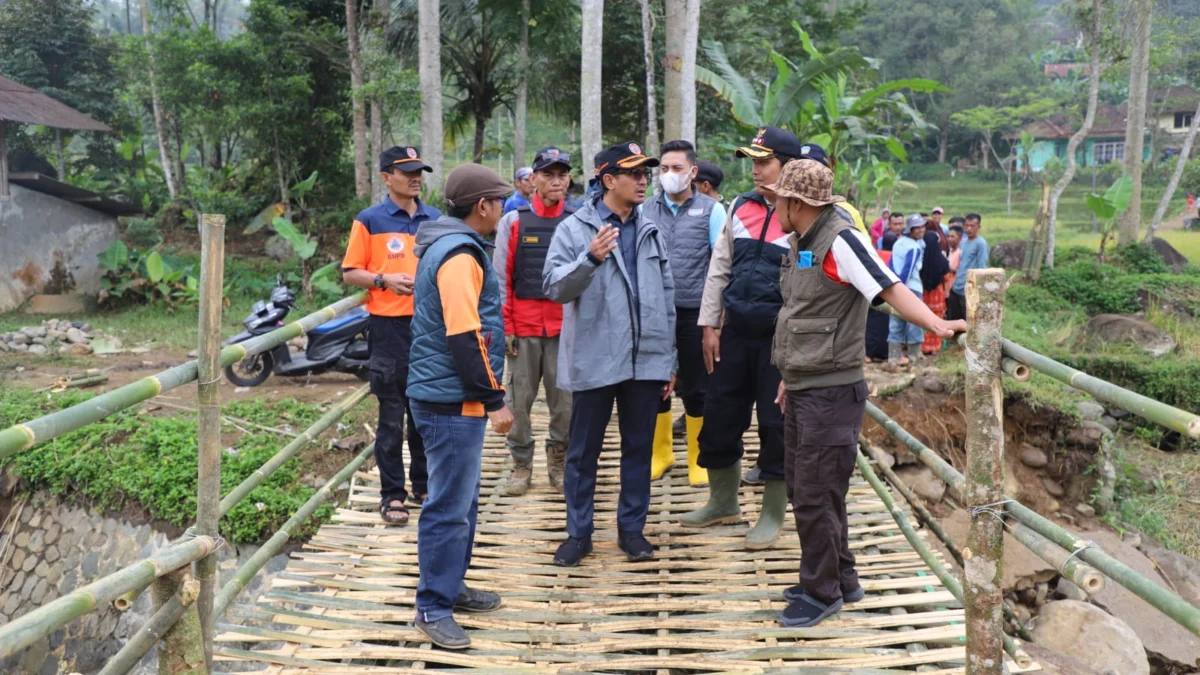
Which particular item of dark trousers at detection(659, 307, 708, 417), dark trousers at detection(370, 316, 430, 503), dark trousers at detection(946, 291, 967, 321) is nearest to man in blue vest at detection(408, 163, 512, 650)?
dark trousers at detection(370, 316, 430, 503)

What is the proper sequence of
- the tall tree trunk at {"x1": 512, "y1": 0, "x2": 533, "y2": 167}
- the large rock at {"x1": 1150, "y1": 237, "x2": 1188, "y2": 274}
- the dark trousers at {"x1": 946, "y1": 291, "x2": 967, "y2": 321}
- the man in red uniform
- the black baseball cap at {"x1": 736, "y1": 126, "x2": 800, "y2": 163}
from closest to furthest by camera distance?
1. the black baseball cap at {"x1": 736, "y1": 126, "x2": 800, "y2": 163}
2. the man in red uniform
3. the dark trousers at {"x1": 946, "y1": 291, "x2": 967, "y2": 321}
4. the tall tree trunk at {"x1": 512, "y1": 0, "x2": 533, "y2": 167}
5. the large rock at {"x1": 1150, "y1": 237, "x2": 1188, "y2": 274}

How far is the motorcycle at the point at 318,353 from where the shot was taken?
26.4ft

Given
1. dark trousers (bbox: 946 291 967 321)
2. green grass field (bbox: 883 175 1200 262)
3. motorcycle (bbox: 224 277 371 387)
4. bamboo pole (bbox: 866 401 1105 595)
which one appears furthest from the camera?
green grass field (bbox: 883 175 1200 262)

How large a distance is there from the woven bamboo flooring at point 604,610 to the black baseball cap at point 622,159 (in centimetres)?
171

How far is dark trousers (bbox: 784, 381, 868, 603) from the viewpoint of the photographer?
123 inches

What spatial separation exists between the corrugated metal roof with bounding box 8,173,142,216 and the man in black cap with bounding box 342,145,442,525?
354 inches

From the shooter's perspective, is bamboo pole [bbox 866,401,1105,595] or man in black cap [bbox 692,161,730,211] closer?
bamboo pole [bbox 866,401,1105,595]

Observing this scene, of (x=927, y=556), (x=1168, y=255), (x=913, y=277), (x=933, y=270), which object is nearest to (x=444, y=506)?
(x=927, y=556)

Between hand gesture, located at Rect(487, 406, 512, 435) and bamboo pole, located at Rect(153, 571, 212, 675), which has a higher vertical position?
hand gesture, located at Rect(487, 406, 512, 435)

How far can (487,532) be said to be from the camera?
4.24 meters

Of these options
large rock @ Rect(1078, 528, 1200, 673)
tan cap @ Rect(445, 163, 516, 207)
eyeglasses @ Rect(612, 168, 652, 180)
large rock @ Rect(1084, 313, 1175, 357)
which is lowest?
large rock @ Rect(1078, 528, 1200, 673)

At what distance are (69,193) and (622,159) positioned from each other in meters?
10.6

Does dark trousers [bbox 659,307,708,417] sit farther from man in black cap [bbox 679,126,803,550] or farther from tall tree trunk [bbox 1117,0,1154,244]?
tall tree trunk [bbox 1117,0,1154,244]

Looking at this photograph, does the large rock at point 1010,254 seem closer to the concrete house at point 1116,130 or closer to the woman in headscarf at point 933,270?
the woman in headscarf at point 933,270
